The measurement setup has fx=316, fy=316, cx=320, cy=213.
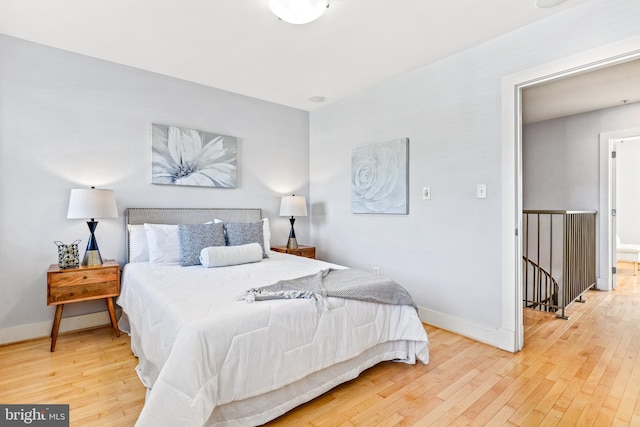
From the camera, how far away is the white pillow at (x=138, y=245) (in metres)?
2.97

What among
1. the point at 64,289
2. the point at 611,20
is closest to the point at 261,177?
the point at 64,289

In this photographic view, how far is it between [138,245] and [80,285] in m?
0.55

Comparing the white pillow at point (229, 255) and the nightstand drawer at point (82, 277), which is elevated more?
the white pillow at point (229, 255)

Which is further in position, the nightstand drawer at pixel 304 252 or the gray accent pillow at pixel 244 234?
the nightstand drawer at pixel 304 252

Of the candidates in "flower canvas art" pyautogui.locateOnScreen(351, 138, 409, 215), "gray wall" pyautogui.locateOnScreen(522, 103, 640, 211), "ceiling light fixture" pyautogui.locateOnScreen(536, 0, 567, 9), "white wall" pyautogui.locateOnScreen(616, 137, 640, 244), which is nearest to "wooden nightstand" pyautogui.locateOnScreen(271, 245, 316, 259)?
"flower canvas art" pyautogui.locateOnScreen(351, 138, 409, 215)

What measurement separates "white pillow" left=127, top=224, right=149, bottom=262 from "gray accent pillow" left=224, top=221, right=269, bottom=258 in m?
0.75

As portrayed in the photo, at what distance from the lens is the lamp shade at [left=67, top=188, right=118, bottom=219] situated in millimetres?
2598

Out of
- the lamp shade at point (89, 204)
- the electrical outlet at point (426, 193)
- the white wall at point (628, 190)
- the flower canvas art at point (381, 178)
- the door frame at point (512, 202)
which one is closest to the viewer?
the door frame at point (512, 202)

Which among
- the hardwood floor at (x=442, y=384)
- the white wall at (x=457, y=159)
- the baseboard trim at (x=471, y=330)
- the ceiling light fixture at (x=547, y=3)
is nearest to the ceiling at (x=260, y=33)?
the ceiling light fixture at (x=547, y=3)

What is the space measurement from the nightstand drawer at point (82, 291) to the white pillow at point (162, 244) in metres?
0.37

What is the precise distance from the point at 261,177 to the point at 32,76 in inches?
91.4

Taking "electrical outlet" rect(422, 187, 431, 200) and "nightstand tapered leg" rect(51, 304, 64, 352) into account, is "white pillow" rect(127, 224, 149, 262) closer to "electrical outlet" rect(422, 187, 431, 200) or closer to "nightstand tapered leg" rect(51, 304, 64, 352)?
"nightstand tapered leg" rect(51, 304, 64, 352)

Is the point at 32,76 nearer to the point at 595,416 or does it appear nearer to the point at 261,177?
the point at 261,177

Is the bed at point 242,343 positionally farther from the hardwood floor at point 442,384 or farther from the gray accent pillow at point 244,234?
the gray accent pillow at point 244,234
